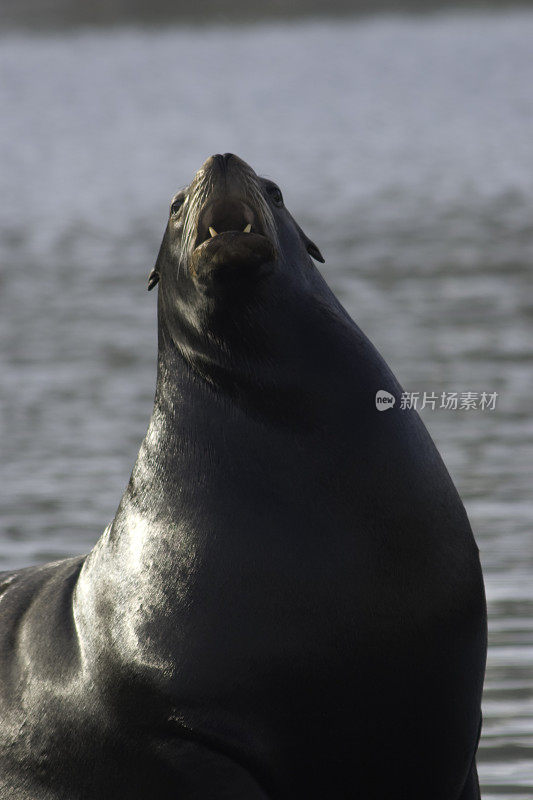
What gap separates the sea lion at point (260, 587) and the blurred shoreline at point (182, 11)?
2687 inches

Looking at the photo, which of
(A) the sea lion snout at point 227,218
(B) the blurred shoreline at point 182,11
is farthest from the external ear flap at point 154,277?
(B) the blurred shoreline at point 182,11

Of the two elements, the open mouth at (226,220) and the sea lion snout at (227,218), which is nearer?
the sea lion snout at (227,218)

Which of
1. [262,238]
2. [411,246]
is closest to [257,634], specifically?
[262,238]

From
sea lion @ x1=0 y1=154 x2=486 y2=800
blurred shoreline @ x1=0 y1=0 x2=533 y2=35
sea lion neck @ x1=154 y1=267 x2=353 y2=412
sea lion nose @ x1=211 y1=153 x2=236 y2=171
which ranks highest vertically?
blurred shoreline @ x1=0 y1=0 x2=533 y2=35

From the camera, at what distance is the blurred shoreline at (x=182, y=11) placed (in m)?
72.4

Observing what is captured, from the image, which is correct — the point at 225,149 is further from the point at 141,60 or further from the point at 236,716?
the point at 141,60

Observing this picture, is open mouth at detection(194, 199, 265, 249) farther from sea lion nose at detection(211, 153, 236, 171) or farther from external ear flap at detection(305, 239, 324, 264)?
external ear flap at detection(305, 239, 324, 264)

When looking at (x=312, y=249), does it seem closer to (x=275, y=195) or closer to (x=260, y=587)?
(x=275, y=195)

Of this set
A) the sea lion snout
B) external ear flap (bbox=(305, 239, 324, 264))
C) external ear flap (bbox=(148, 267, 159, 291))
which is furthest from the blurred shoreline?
the sea lion snout

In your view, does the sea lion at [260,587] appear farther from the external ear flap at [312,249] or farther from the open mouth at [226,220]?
the external ear flap at [312,249]

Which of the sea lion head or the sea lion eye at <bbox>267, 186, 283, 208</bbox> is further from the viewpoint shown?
the sea lion eye at <bbox>267, 186, 283, 208</bbox>

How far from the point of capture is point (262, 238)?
4.32 meters

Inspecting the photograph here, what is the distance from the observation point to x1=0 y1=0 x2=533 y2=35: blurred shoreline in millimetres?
72375

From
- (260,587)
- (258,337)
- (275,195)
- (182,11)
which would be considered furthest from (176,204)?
(182,11)
